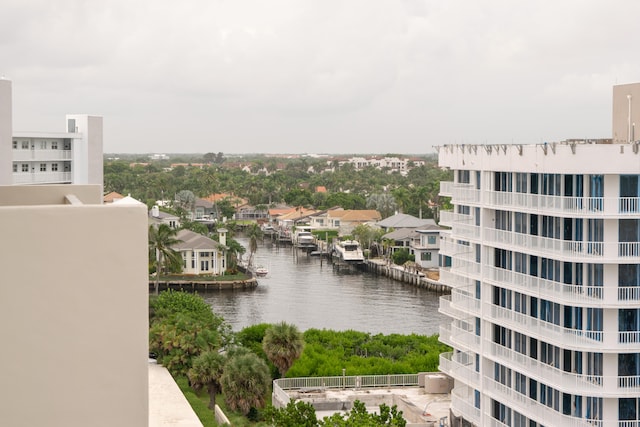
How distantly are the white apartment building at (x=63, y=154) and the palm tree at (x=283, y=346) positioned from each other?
17.7 m

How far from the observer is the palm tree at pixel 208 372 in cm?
3775

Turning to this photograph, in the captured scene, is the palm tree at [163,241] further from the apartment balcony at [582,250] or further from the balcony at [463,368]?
the apartment balcony at [582,250]

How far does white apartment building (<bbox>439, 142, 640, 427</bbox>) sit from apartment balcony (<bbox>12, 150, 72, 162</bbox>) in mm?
28499

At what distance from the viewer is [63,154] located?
54.4 metres

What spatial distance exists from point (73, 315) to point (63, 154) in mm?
49500

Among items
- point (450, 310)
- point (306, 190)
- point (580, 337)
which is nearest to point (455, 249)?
point (450, 310)

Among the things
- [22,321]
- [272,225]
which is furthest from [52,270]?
[272,225]

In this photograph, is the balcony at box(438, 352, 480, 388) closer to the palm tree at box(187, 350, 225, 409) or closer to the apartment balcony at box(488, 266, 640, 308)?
the apartment balcony at box(488, 266, 640, 308)

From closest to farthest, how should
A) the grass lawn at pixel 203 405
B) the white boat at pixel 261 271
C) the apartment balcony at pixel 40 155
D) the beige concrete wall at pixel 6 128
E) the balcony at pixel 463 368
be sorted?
the balcony at pixel 463 368 → the beige concrete wall at pixel 6 128 → the grass lawn at pixel 203 405 → the apartment balcony at pixel 40 155 → the white boat at pixel 261 271

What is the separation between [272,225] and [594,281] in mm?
111011

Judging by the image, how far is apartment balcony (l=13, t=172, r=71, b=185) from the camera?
51.0m

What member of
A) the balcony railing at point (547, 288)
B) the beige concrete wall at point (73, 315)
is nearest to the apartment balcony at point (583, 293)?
the balcony railing at point (547, 288)

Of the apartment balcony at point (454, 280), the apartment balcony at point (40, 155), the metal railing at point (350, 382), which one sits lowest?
the metal railing at point (350, 382)

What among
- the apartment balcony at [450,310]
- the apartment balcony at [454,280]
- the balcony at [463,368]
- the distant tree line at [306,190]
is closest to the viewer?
the balcony at [463,368]
